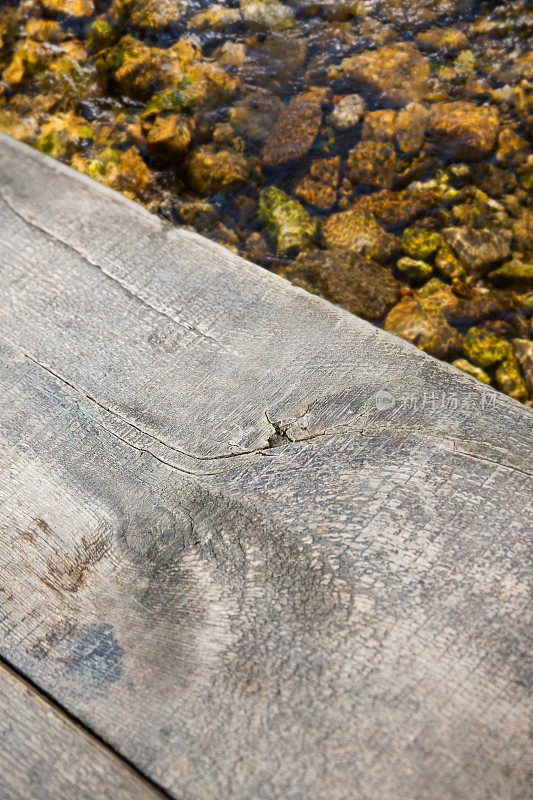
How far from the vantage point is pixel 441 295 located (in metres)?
2.31

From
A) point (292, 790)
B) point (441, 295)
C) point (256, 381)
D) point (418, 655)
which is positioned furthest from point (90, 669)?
point (441, 295)

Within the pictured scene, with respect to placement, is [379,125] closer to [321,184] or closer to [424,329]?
[321,184]

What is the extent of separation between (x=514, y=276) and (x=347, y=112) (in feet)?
3.72

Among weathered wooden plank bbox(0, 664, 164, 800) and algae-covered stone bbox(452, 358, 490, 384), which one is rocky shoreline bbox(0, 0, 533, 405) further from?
weathered wooden plank bbox(0, 664, 164, 800)

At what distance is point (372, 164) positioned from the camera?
8.54ft

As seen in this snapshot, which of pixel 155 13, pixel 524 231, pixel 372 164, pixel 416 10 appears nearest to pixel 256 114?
pixel 372 164

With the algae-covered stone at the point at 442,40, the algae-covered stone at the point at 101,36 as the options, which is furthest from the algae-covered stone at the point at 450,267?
the algae-covered stone at the point at 101,36

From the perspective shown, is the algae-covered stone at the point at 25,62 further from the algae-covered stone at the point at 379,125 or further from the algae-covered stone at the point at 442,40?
the algae-covered stone at the point at 442,40

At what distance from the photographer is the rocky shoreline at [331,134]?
7.64 ft

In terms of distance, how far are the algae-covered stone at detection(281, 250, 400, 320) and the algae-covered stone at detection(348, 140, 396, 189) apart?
43cm

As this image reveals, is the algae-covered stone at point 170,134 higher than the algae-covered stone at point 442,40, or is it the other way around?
the algae-covered stone at point 442,40

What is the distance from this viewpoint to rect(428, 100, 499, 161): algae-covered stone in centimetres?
263

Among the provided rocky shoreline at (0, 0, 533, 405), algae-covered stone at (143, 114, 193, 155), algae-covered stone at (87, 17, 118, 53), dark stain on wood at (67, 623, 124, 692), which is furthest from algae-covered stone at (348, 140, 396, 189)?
dark stain on wood at (67, 623, 124, 692)

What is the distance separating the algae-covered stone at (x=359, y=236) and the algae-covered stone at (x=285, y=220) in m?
0.08
